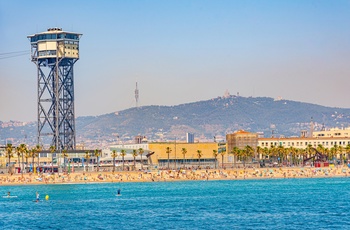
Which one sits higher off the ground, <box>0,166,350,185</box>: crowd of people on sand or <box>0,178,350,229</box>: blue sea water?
<box>0,166,350,185</box>: crowd of people on sand

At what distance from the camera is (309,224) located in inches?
3273

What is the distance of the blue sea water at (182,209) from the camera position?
282 ft

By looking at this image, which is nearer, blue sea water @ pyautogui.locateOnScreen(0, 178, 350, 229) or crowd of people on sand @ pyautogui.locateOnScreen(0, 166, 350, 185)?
blue sea water @ pyautogui.locateOnScreen(0, 178, 350, 229)

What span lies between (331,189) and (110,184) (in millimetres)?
50635

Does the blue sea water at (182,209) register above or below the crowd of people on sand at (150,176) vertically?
below

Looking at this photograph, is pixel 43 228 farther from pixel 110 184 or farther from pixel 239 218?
pixel 110 184

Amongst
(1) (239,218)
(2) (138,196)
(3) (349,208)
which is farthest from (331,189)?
(1) (239,218)

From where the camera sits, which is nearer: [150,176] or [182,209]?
[182,209]

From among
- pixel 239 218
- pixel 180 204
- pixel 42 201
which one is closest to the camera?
pixel 239 218

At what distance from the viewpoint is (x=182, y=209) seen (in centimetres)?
10375

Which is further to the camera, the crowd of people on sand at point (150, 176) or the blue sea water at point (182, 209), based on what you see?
the crowd of people on sand at point (150, 176)

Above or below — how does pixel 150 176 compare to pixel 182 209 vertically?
above

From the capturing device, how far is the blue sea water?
86.0 metres

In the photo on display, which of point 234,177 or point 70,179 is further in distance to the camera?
point 234,177
